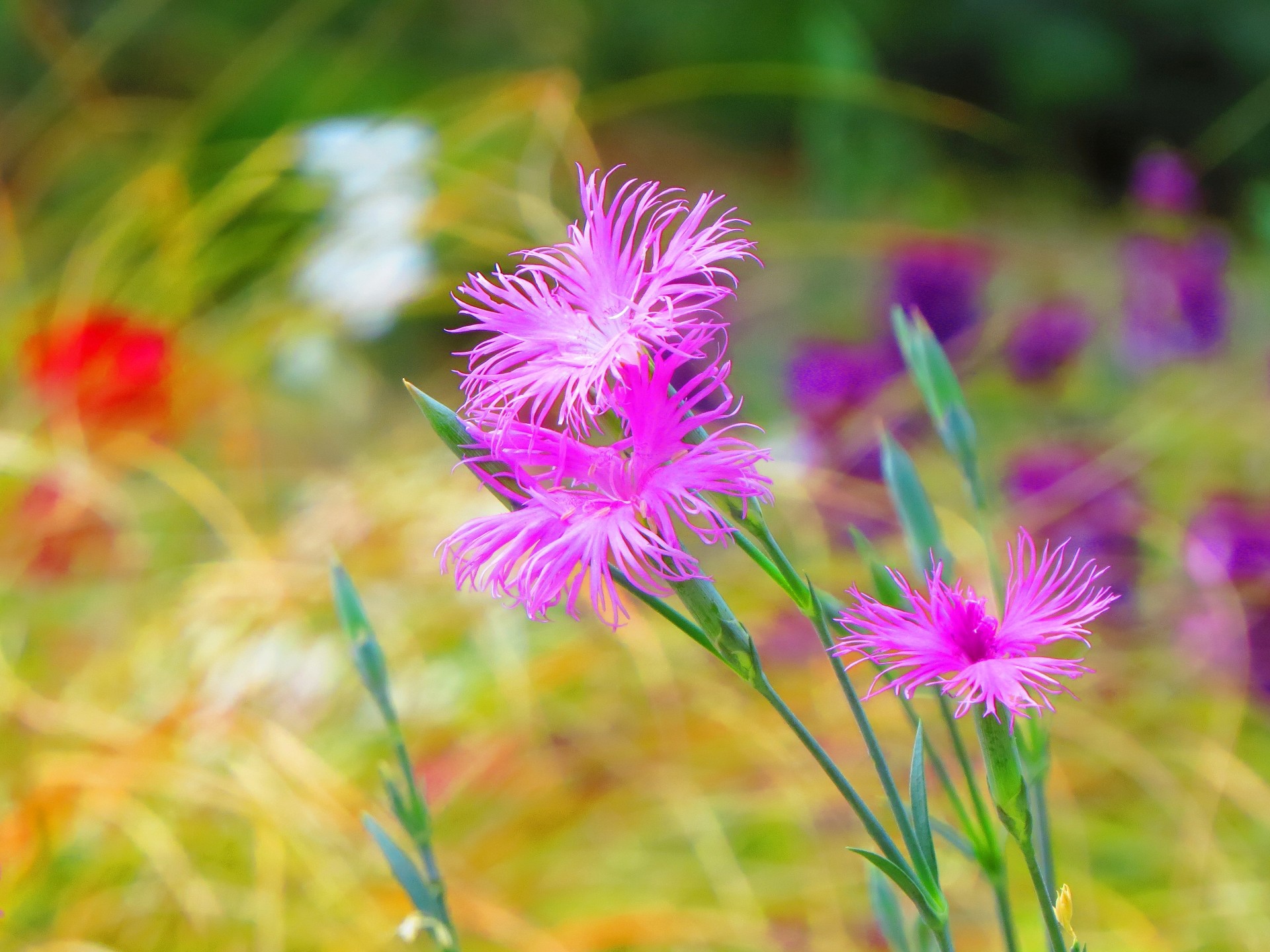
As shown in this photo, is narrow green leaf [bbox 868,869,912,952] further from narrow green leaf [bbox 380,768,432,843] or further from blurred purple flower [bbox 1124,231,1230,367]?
blurred purple flower [bbox 1124,231,1230,367]

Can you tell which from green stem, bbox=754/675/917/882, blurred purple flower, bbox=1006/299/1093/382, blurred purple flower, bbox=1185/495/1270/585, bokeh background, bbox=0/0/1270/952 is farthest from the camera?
blurred purple flower, bbox=1006/299/1093/382

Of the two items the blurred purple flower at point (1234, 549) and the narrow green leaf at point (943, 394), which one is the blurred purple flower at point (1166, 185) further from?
the narrow green leaf at point (943, 394)

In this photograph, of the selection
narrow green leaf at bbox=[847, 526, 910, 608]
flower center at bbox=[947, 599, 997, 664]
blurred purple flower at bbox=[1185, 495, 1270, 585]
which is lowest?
flower center at bbox=[947, 599, 997, 664]

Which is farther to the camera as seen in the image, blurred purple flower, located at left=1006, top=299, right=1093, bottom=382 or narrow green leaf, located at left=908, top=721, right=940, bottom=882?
blurred purple flower, located at left=1006, top=299, right=1093, bottom=382

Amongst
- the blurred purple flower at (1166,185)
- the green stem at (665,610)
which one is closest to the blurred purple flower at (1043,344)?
the blurred purple flower at (1166,185)

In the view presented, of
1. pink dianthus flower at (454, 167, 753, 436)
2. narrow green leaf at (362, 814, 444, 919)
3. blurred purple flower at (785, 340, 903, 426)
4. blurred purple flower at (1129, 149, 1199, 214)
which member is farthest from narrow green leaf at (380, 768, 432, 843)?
blurred purple flower at (1129, 149, 1199, 214)

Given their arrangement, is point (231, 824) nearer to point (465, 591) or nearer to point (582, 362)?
point (465, 591)

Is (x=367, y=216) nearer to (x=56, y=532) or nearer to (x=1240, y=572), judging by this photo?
(x=56, y=532)
